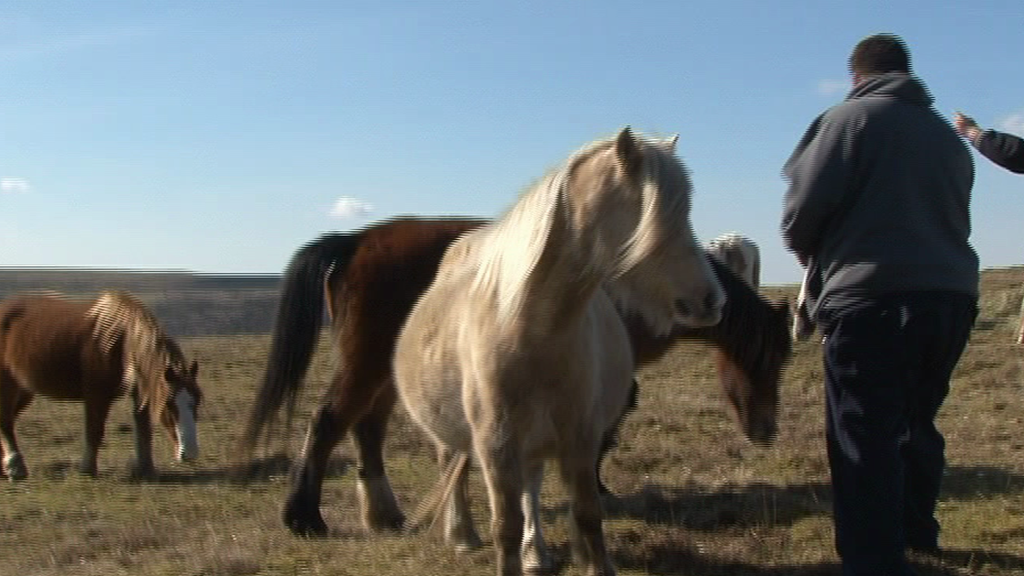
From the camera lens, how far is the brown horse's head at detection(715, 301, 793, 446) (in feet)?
22.5

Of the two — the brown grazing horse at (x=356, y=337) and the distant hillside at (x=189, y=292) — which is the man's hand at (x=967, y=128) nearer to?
the brown grazing horse at (x=356, y=337)

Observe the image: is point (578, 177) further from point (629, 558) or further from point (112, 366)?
point (112, 366)

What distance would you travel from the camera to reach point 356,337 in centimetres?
575

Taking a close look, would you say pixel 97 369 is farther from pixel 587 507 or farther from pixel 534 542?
pixel 587 507

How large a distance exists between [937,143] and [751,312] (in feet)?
9.58

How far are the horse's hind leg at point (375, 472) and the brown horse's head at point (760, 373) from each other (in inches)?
101

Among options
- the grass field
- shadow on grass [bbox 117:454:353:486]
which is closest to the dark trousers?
the grass field

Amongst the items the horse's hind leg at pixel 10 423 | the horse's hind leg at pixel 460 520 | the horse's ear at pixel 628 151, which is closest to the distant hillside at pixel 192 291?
the horse's hind leg at pixel 10 423

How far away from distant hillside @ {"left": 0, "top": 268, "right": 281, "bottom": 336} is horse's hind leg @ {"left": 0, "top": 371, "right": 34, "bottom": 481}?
462 inches

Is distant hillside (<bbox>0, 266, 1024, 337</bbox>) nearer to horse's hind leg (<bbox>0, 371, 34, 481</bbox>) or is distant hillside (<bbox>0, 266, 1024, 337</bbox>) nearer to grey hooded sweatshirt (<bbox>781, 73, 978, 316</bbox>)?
horse's hind leg (<bbox>0, 371, 34, 481</bbox>)

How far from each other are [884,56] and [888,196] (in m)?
0.73

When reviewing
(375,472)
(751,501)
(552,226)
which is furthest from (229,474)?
(552,226)

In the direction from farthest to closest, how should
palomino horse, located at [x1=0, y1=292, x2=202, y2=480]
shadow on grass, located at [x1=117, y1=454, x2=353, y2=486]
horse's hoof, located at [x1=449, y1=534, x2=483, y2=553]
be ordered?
palomino horse, located at [x1=0, y1=292, x2=202, y2=480] → shadow on grass, located at [x1=117, y1=454, x2=353, y2=486] → horse's hoof, located at [x1=449, y1=534, x2=483, y2=553]

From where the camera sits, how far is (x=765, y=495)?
6254mm
